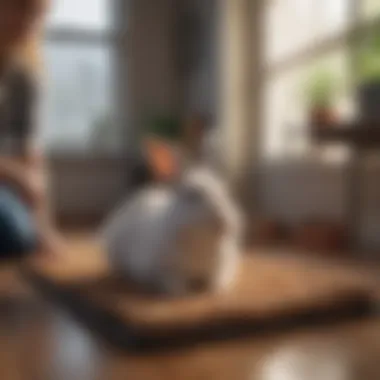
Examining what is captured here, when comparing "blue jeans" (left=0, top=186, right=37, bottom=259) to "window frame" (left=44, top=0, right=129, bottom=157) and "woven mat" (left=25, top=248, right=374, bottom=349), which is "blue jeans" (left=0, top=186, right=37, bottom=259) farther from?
"window frame" (left=44, top=0, right=129, bottom=157)

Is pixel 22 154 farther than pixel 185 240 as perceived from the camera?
Yes

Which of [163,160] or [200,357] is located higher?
[163,160]

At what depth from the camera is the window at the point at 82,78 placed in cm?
330

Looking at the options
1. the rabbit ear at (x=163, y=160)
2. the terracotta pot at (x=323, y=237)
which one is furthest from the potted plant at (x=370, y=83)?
the rabbit ear at (x=163, y=160)

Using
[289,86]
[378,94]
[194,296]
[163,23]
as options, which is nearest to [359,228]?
[378,94]

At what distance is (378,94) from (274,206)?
0.93 metres

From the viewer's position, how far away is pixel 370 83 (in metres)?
1.81

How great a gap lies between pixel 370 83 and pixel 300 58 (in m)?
0.71

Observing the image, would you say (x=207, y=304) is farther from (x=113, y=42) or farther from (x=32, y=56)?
(x=113, y=42)

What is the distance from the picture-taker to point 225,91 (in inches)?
113

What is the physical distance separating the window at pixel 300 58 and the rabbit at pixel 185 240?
1.01 m

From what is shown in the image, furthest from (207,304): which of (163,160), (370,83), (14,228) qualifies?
(370,83)

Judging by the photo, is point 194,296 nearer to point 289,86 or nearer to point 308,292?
point 308,292

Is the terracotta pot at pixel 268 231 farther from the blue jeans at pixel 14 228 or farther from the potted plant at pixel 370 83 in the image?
the blue jeans at pixel 14 228
